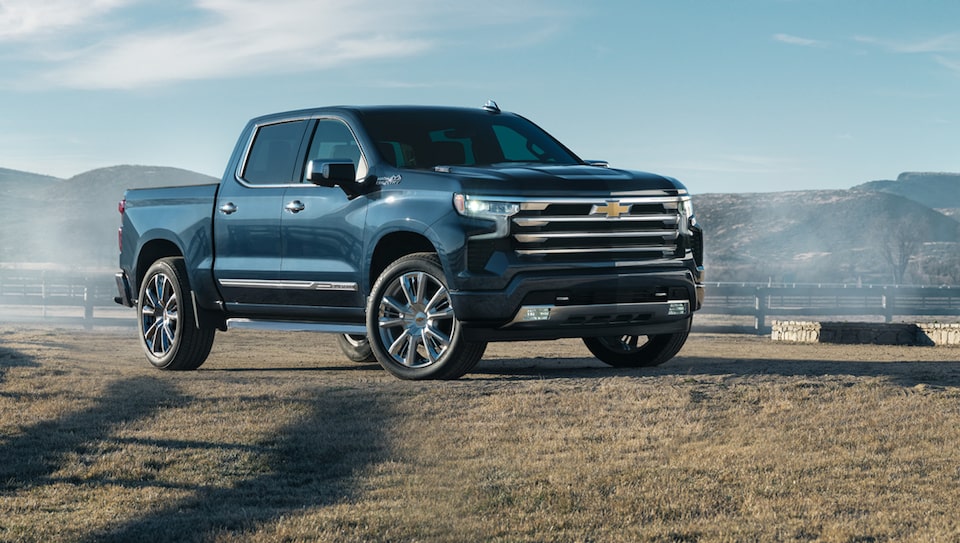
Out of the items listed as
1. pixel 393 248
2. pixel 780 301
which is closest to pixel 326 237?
pixel 393 248

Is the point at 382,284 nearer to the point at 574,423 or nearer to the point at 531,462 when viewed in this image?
the point at 574,423

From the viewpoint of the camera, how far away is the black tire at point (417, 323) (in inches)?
354

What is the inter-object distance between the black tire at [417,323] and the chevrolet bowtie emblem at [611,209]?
119cm

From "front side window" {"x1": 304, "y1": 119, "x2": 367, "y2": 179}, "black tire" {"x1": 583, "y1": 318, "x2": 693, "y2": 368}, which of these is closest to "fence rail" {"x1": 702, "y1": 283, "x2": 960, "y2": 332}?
"black tire" {"x1": 583, "y1": 318, "x2": 693, "y2": 368}

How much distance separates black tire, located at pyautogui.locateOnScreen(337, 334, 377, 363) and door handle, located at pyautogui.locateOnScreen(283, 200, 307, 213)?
302cm

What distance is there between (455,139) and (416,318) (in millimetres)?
1681

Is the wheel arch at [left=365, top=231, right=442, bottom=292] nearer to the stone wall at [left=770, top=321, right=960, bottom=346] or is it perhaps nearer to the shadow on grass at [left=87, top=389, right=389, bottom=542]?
the shadow on grass at [left=87, top=389, right=389, bottom=542]

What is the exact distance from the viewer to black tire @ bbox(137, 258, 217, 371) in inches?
440

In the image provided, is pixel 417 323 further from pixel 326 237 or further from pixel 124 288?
pixel 124 288

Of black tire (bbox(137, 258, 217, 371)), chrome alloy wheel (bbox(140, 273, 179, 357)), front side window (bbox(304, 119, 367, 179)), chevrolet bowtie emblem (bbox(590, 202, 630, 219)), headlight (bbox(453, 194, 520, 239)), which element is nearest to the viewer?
headlight (bbox(453, 194, 520, 239))

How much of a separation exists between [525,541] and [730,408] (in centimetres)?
306

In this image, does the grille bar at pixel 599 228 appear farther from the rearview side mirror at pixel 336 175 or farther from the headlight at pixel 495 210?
the rearview side mirror at pixel 336 175

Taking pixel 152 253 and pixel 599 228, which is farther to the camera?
pixel 152 253

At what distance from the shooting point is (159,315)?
1159cm
